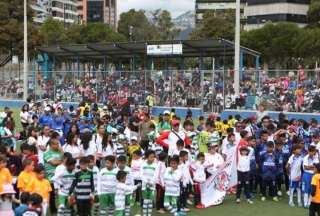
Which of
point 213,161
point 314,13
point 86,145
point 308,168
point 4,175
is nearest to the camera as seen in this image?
point 4,175

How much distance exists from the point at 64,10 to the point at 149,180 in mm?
145082

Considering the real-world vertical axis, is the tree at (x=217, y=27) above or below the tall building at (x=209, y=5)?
below

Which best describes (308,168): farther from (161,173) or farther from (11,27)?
(11,27)

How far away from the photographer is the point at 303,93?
1081 inches

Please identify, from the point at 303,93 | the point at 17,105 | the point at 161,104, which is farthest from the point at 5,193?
the point at 17,105

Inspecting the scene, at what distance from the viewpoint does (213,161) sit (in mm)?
13430

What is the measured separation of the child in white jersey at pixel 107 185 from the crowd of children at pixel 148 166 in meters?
0.02

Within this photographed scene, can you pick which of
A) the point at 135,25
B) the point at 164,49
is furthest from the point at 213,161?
the point at 135,25

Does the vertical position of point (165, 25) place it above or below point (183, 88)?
above

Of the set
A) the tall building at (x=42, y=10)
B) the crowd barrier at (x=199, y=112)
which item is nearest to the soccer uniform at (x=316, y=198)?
the crowd barrier at (x=199, y=112)

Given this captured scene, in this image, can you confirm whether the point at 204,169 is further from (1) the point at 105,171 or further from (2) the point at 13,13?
(2) the point at 13,13

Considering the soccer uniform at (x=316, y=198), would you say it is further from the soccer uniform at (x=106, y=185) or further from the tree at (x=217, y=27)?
the tree at (x=217, y=27)

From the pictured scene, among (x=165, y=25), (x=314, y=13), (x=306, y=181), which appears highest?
(x=165, y=25)

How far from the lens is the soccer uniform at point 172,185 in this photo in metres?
11.6
